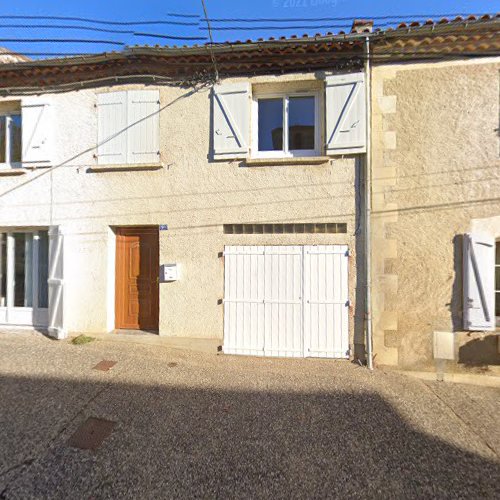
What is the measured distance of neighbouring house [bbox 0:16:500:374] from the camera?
4.30 m

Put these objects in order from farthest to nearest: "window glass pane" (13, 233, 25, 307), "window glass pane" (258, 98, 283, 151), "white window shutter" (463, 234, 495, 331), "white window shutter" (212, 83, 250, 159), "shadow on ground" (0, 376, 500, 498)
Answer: "window glass pane" (13, 233, 25, 307) → "window glass pane" (258, 98, 283, 151) → "white window shutter" (212, 83, 250, 159) → "white window shutter" (463, 234, 495, 331) → "shadow on ground" (0, 376, 500, 498)

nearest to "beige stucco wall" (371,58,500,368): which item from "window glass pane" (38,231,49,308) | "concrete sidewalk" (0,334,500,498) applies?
"concrete sidewalk" (0,334,500,498)

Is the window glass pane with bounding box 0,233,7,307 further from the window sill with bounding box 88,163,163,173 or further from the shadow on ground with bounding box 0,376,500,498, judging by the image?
the shadow on ground with bounding box 0,376,500,498

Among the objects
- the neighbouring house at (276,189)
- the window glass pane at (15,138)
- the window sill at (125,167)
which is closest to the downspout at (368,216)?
the neighbouring house at (276,189)

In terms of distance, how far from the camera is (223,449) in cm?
254

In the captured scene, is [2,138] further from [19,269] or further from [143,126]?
[143,126]

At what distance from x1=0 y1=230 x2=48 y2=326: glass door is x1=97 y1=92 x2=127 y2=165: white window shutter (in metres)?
2.06

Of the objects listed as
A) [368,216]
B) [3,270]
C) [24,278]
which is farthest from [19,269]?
[368,216]

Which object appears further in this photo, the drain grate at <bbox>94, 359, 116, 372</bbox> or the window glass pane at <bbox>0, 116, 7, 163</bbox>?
the window glass pane at <bbox>0, 116, 7, 163</bbox>

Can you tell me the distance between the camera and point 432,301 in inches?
170

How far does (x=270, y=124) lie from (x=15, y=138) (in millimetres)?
5046

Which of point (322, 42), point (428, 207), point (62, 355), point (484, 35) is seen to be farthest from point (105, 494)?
point (484, 35)

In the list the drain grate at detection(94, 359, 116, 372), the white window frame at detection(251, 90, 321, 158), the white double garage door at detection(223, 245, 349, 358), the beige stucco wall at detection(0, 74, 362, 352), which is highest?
the white window frame at detection(251, 90, 321, 158)

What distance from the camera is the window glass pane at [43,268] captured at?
17.7ft
